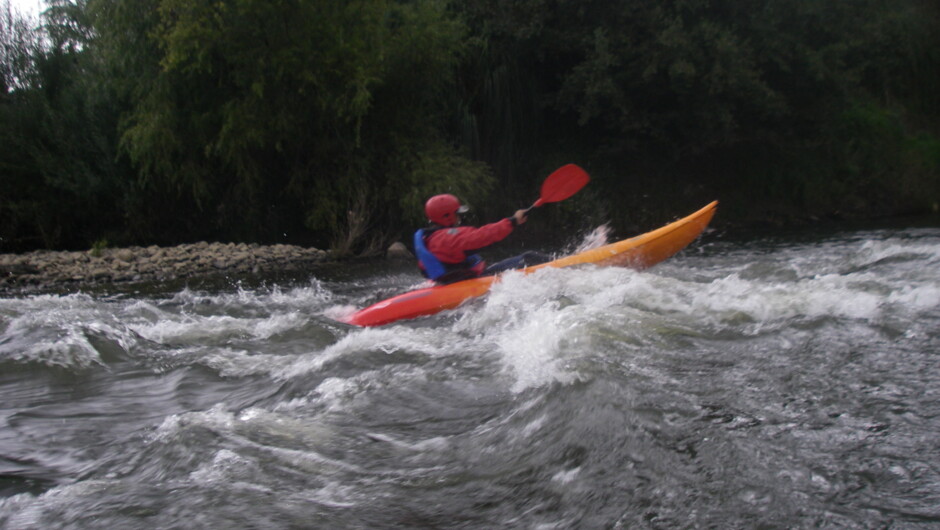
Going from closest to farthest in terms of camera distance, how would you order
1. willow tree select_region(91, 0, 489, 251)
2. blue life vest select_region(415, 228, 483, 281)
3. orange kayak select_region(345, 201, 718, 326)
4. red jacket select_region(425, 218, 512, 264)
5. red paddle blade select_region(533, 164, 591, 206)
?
orange kayak select_region(345, 201, 718, 326)
red jacket select_region(425, 218, 512, 264)
blue life vest select_region(415, 228, 483, 281)
red paddle blade select_region(533, 164, 591, 206)
willow tree select_region(91, 0, 489, 251)

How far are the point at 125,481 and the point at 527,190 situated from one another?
1251cm

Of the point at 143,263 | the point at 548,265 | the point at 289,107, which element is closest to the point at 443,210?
the point at 548,265

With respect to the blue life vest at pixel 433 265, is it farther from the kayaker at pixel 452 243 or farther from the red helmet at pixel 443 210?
the red helmet at pixel 443 210

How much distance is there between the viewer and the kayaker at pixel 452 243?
5.66 metres

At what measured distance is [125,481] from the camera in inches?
98.0

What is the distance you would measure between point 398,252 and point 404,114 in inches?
97.8

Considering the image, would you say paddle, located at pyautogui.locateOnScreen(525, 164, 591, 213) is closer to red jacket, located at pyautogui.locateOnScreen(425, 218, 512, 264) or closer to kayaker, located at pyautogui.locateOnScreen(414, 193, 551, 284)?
kayaker, located at pyautogui.locateOnScreen(414, 193, 551, 284)

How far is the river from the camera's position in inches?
85.5

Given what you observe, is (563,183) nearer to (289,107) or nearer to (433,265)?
(433,265)

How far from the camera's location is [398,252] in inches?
455

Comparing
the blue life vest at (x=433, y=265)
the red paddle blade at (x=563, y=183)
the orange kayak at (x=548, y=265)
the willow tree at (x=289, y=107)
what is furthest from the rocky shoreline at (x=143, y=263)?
the orange kayak at (x=548, y=265)

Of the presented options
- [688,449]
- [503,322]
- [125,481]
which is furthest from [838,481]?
[503,322]

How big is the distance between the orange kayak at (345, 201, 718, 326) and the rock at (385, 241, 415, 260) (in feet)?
18.0

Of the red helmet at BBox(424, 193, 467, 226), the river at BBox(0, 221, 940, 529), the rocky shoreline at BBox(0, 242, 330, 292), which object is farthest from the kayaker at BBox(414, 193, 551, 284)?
the rocky shoreline at BBox(0, 242, 330, 292)
